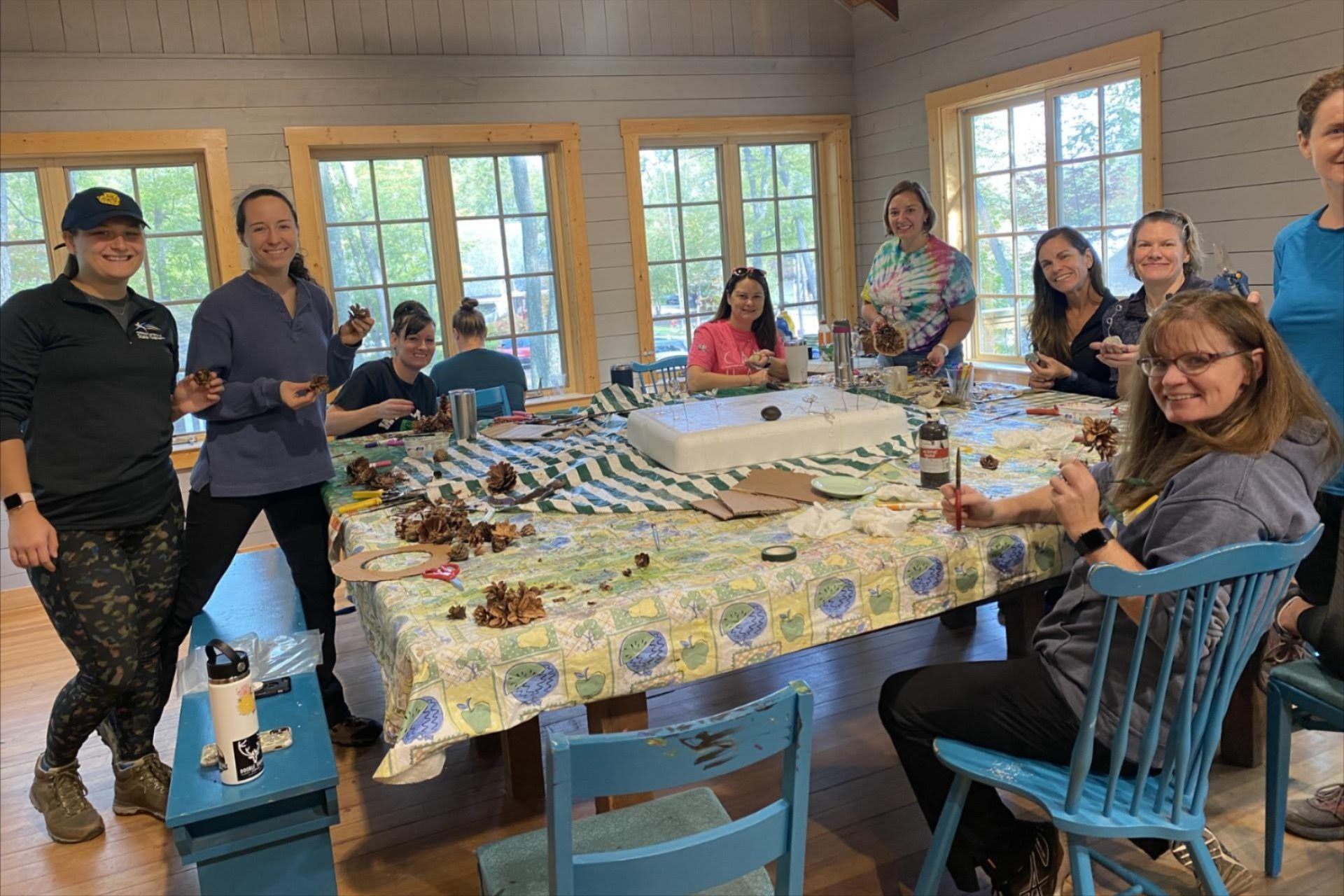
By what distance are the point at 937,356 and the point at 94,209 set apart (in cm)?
272

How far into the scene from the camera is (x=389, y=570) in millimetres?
1919

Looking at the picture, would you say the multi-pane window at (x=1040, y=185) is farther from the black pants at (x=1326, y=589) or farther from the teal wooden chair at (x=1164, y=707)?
the teal wooden chair at (x=1164, y=707)

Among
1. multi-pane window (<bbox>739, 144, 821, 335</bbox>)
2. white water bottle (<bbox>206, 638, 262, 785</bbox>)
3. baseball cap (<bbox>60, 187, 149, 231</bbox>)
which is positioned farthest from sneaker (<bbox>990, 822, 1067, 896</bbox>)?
multi-pane window (<bbox>739, 144, 821, 335</bbox>)

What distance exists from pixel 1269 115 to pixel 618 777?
13.2 feet

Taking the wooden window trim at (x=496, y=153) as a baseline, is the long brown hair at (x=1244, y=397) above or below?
below

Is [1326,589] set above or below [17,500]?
below

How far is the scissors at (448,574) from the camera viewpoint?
6.04 feet

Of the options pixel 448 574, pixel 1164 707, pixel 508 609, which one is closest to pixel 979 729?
pixel 1164 707

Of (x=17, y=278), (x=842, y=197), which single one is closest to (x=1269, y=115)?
(x=842, y=197)

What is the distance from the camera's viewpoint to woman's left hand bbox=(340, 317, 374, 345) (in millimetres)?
2748

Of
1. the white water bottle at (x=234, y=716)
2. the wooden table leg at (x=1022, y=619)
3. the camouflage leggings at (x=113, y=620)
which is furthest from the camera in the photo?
the wooden table leg at (x=1022, y=619)

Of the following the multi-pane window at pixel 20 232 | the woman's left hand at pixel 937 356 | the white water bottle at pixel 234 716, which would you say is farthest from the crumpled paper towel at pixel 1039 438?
the multi-pane window at pixel 20 232

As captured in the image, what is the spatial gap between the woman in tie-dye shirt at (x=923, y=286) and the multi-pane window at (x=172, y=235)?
3.37 metres

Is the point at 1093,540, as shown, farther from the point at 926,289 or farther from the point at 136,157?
the point at 136,157
